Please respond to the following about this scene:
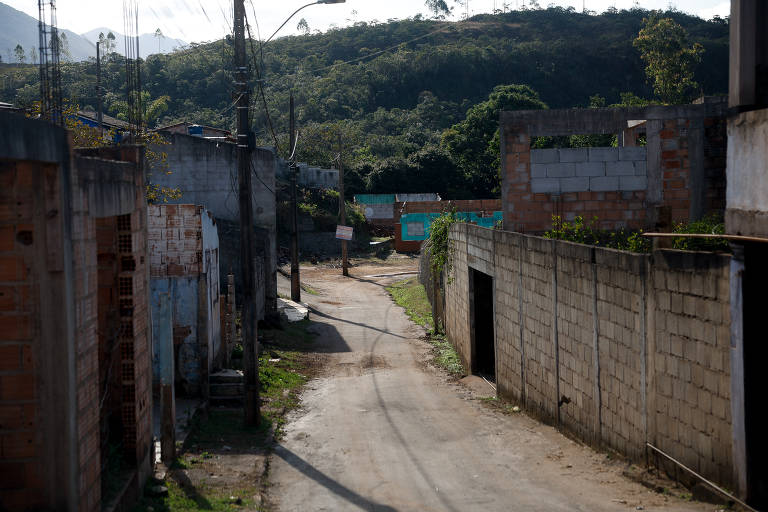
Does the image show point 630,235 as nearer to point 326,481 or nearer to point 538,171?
point 538,171

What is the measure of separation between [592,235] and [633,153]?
2355mm

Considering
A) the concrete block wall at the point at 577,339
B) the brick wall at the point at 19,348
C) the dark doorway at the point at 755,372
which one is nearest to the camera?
the brick wall at the point at 19,348

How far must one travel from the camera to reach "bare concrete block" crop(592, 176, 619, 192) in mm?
14086

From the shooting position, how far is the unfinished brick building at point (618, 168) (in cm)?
1353

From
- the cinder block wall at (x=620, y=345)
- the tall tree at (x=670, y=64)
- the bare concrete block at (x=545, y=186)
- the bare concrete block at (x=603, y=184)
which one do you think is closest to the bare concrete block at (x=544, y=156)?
the bare concrete block at (x=545, y=186)

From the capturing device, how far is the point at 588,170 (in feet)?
46.3

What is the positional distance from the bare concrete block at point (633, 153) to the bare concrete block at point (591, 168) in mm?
404

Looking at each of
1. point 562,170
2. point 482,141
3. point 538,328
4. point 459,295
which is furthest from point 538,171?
point 482,141

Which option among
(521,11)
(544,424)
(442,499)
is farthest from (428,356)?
(521,11)

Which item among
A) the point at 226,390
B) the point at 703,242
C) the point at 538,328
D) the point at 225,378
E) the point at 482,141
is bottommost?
the point at 226,390

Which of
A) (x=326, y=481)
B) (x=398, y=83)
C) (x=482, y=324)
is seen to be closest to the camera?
(x=326, y=481)

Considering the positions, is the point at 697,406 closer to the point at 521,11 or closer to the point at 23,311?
the point at 23,311

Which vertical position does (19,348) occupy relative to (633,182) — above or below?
below

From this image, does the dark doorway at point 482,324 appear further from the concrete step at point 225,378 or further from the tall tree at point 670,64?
the tall tree at point 670,64
